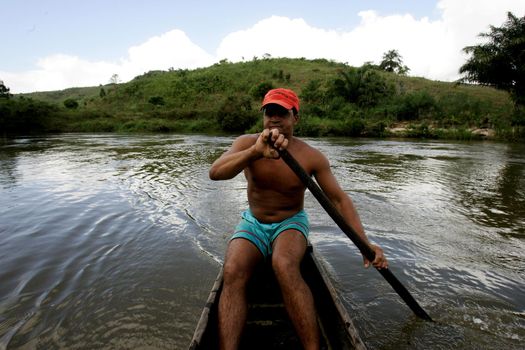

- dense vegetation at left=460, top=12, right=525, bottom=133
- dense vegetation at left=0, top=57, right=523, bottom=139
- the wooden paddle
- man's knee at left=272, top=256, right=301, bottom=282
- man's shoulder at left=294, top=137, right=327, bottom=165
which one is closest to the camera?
man's knee at left=272, top=256, right=301, bottom=282

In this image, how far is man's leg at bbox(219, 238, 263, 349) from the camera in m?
1.85

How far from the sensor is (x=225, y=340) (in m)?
1.83

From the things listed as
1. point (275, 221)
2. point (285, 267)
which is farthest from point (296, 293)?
point (275, 221)

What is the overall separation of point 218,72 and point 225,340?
47014mm

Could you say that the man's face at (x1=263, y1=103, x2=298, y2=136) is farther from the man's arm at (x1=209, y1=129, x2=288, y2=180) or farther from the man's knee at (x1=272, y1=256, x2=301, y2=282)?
the man's knee at (x1=272, y1=256, x2=301, y2=282)

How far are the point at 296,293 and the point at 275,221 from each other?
2.34 feet

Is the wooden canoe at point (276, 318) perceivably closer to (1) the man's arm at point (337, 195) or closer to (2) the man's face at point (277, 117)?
(1) the man's arm at point (337, 195)

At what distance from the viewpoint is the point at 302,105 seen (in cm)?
3266

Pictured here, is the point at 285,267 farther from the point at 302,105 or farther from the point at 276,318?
the point at 302,105

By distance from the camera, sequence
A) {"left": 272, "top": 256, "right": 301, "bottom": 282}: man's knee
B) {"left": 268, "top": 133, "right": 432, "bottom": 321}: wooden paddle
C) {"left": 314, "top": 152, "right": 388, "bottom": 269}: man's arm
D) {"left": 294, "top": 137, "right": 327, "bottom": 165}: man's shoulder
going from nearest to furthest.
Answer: {"left": 272, "top": 256, "right": 301, "bottom": 282}: man's knee → {"left": 268, "top": 133, "right": 432, "bottom": 321}: wooden paddle → {"left": 314, "top": 152, "right": 388, "bottom": 269}: man's arm → {"left": 294, "top": 137, "right": 327, "bottom": 165}: man's shoulder

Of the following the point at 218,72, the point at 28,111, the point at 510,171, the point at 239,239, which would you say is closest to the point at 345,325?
the point at 239,239

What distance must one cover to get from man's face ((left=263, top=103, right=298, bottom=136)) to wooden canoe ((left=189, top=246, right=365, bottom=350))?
996 mm

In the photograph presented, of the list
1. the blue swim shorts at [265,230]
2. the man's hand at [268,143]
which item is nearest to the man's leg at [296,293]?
the blue swim shorts at [265,230]

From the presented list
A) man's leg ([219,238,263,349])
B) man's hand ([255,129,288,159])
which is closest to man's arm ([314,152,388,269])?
man's hand ([255,129,288,159])
